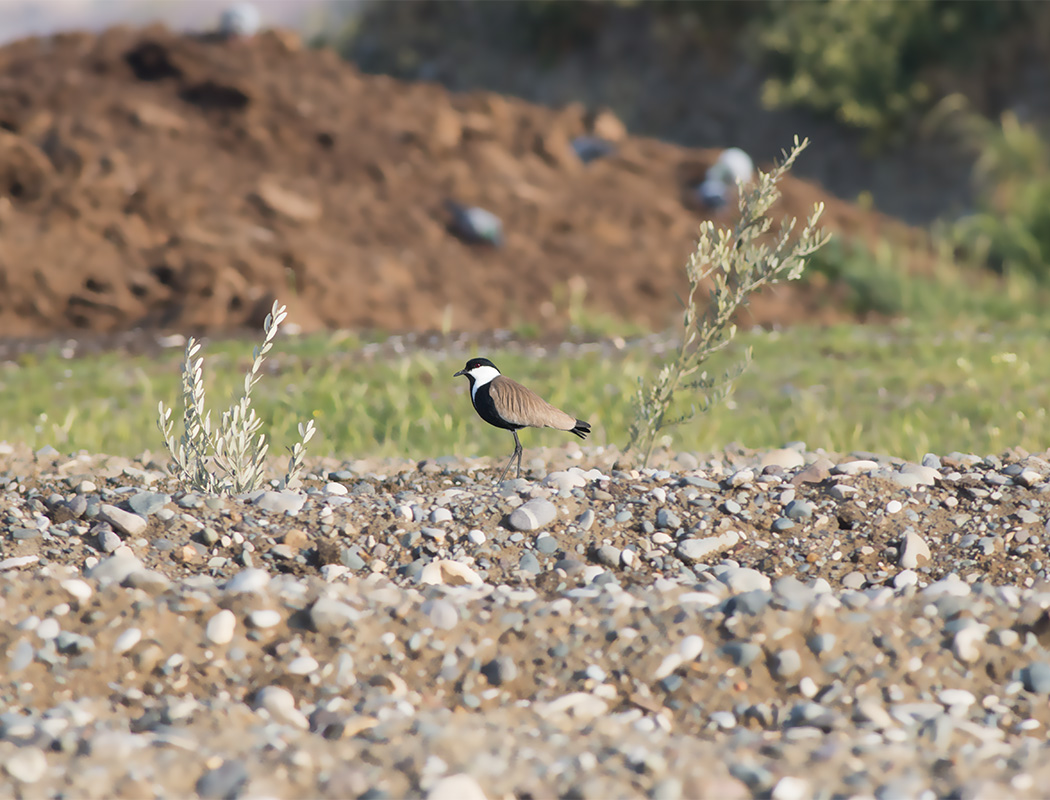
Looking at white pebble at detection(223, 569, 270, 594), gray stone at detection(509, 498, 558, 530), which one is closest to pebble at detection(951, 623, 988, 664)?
gray stone at detection(509, 498, 558, 530)

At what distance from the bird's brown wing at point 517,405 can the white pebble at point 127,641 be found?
3.99 ft

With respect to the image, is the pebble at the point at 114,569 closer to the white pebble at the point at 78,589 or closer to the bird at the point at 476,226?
the white pebble at the point at 78,589

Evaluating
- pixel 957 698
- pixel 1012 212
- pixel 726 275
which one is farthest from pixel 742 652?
pixel 1012 212

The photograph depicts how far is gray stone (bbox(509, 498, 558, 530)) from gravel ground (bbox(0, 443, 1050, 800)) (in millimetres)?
Result: 18

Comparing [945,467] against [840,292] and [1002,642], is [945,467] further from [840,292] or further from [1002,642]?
[840,292]

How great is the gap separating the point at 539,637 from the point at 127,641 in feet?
3.16

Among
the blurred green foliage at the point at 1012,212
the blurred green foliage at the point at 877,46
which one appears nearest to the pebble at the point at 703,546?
the blurred green foliage at the point at 1012,212

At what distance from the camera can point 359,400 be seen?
233 inches

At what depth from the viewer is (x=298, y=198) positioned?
10.7 m

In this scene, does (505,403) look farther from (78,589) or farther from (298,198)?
(298,198)

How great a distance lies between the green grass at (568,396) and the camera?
200 inches

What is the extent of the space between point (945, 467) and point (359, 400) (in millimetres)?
3052

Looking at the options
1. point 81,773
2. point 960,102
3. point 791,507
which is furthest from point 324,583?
point 960,102

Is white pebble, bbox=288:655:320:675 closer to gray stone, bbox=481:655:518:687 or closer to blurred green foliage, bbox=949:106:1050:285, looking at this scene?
gray stone, bbox=481:655:518:687
